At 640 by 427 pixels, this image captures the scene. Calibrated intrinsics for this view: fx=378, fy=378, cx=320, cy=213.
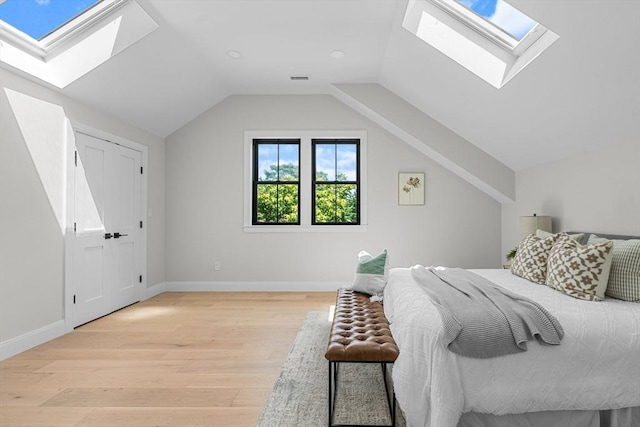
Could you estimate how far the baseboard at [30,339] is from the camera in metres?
2.95

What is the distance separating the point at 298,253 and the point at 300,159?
138 cm

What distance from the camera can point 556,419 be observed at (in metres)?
1.81

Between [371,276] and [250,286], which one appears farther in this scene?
[250,286]

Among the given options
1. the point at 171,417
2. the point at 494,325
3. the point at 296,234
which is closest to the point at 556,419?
the point at 494,325

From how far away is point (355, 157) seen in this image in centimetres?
559

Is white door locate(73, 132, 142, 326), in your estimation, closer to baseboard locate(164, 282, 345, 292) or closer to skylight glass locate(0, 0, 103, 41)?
baseboard locate(164, 282, 345, 292)

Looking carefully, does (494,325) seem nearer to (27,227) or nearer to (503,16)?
(503,16)

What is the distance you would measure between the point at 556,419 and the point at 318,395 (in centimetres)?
125

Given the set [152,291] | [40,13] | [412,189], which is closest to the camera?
[40,13]

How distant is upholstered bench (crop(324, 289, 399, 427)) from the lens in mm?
1938

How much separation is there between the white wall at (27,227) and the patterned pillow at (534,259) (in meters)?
4.12

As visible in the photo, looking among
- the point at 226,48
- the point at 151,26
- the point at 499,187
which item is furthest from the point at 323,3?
the point at 499,187

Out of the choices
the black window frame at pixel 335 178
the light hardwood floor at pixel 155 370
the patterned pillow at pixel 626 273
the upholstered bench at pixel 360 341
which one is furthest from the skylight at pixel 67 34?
the patterned pillow at pixel 626 273

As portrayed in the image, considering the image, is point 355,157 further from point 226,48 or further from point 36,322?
point 36,322
